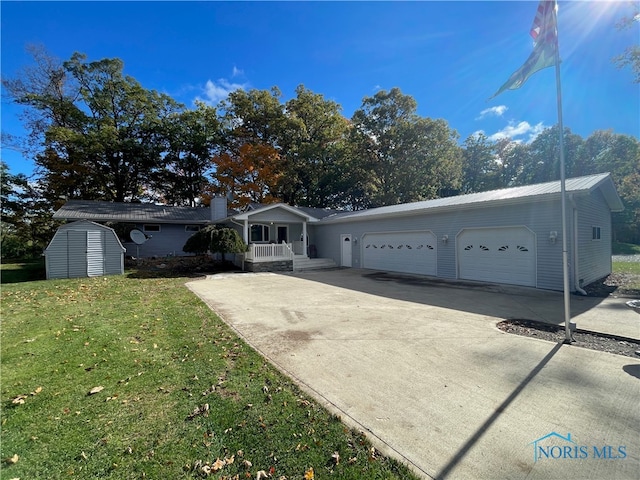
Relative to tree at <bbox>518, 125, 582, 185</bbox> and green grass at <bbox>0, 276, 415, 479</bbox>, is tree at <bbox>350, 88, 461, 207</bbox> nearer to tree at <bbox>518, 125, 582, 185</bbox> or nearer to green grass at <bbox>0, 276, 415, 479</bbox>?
tree at <bbox>518, 125, 582, 185</bbox>

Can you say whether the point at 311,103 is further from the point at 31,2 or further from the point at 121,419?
the point at 121,419

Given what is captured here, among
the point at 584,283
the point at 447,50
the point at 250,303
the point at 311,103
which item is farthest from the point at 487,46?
the point at 311,103

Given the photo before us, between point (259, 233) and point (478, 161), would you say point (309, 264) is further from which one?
point (478, 161)

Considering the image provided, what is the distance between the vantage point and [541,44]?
4684mm

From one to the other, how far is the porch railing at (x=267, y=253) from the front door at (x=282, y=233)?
8.27 ft

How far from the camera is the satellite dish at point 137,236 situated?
57.9ft

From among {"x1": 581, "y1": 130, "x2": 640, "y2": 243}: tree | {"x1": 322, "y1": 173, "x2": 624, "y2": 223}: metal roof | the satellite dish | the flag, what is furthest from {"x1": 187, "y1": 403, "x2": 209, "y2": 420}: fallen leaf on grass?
{"x1": 581, "y1": 130, "x2": 640, "y2": 243}: tree

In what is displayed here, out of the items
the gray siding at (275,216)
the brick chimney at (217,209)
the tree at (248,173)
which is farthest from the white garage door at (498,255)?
the tree at (248,173)

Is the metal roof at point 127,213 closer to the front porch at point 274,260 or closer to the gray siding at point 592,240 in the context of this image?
the front porch at point 274,260

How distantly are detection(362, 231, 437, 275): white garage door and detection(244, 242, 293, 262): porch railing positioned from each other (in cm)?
425

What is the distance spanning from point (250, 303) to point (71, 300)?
16.2 feet

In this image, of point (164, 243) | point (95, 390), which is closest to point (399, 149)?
point (164, 243)

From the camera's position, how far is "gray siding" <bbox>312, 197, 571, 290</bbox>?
8438mm

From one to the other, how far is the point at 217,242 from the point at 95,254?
16.6ft
